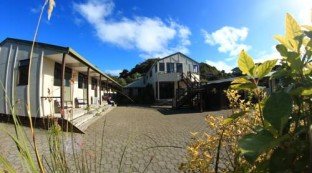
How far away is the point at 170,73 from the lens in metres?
40.2

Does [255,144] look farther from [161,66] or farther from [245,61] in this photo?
[161,66]

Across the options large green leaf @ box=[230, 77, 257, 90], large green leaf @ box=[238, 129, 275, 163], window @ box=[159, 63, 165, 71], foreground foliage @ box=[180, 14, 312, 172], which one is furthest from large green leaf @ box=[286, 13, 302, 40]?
window @ box=[159, 63, 165, 71]

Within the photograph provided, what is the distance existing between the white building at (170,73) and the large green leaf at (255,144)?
38107mm

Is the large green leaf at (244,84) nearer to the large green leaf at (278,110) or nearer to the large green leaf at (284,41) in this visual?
the large green leaf at (284,41)

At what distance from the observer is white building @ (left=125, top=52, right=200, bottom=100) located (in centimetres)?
4022

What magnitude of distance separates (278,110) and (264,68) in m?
0.35

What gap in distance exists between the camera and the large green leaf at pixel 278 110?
0.83 meters

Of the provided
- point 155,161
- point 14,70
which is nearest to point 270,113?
point 155,161

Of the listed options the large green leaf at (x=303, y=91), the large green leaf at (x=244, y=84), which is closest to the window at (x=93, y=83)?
the large green leaf at (x=244, y=84)

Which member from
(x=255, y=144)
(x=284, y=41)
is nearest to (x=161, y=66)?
(x=284, y=41)

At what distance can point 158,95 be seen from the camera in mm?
40750

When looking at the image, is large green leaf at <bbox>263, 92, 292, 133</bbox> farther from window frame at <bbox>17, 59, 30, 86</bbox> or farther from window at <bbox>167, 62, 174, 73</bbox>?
window at <bbox>167, 62, 174, 73</bbox>

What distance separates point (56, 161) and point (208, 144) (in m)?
1.05

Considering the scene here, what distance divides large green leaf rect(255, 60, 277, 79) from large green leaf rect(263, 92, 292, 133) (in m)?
→ 0.29
